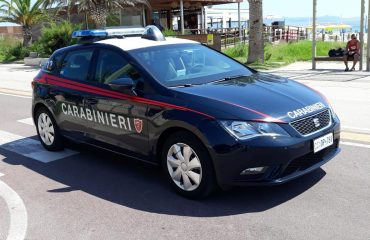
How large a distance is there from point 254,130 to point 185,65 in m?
1.52

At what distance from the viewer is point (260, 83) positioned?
5.05 m

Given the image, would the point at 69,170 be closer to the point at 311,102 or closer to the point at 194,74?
the point at 194,74

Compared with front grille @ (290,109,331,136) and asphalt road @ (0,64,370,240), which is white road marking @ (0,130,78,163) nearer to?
asphalt road @ (0,64,370,240)

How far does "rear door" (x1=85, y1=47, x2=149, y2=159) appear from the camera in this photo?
5.01 metres

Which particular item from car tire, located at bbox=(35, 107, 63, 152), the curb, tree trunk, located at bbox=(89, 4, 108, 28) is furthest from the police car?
tree trunk, located at bbox=(89, 4, 108, 28)

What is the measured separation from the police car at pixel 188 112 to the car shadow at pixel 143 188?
0.72 ft

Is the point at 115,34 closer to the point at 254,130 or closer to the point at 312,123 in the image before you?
the point at 254,130

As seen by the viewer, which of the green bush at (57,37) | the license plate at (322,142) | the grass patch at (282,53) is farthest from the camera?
the green bush at (57,37)

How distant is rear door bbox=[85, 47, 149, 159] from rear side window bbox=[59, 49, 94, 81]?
24 centimetres

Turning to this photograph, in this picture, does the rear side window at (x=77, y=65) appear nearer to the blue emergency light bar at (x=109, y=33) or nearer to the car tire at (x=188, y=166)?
the blue emergency light bar at (x=109, y=33)

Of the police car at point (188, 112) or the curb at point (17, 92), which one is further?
the curb at point (17, 92)

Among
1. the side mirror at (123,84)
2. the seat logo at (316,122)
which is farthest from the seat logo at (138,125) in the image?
the seat logo at (316,122)

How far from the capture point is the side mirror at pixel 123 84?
4.98 m

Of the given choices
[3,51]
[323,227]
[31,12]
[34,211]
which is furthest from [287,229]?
[3,51]
